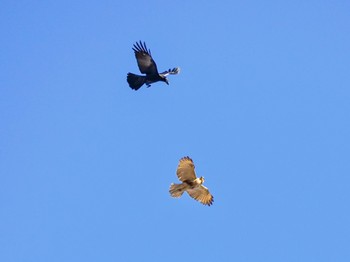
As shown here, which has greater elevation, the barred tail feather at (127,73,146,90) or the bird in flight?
the barred tail feather at (127,73,146,90)

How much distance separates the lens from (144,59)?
18.9m

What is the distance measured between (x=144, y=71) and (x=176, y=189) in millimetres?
5102

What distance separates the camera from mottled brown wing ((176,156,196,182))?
15.6m

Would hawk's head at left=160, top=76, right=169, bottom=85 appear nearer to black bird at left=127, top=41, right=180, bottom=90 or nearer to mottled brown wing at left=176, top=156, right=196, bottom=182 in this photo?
black bird at left=127, top=41, right=180, bottom=90

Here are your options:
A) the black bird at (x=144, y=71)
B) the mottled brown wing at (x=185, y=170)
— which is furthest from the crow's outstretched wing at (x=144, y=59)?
the mottled brown wing at (x=185, y=170)

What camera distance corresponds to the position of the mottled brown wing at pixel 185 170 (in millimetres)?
15570

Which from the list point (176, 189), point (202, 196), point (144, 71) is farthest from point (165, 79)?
point (176, 189)

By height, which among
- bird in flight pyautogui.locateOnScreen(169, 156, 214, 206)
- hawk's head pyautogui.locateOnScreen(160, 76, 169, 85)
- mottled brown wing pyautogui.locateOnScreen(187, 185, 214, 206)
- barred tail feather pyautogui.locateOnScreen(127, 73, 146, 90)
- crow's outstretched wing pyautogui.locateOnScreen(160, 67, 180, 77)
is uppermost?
crow's outstretched wing pyautogui.locateOnScreen(160, 67, 180, 77)

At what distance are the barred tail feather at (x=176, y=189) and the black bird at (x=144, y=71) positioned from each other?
483 cm

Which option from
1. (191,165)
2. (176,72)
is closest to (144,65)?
(176,72)

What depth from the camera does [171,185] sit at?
622 inches

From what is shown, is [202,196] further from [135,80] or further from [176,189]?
[135,80]

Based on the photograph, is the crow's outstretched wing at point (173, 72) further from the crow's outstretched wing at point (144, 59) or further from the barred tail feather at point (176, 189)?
the barred tail feather at point (176, 189)

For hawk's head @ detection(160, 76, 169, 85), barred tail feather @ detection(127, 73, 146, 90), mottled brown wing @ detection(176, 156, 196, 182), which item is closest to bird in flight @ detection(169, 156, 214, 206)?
mottled brown wing @ detection(176, 156, 196, 182)
